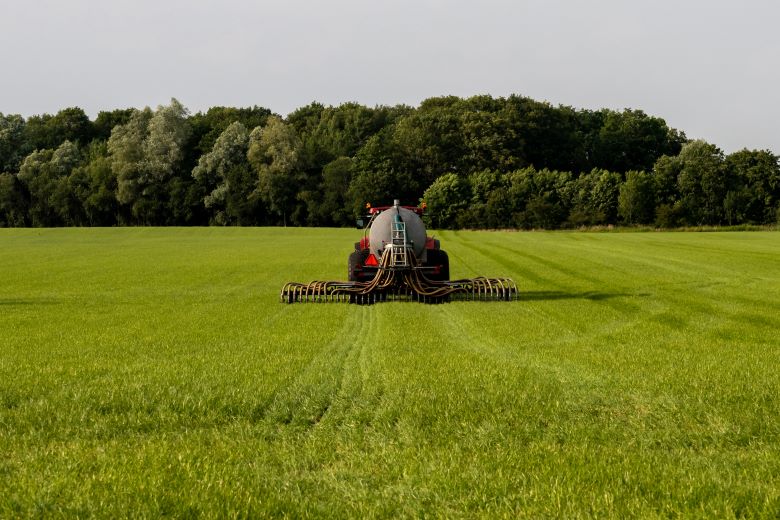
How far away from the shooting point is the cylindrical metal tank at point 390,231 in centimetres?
1911

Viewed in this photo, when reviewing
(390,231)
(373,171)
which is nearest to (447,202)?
(373,171)

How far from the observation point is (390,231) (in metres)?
19.0

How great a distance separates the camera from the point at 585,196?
7931 cm

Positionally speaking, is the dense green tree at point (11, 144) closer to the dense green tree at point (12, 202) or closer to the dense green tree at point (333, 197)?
the dense green tree at point (12, 202)

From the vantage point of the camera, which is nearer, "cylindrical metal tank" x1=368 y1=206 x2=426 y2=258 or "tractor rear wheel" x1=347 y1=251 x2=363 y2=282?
"cylindrical metal tank" x1=368 y1=206 x2=426 y2=258

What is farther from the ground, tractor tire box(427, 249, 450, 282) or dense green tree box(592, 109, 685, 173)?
dense green tree box(592, 109, 685, 173)

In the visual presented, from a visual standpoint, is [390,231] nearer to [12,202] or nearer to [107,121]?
[12,202]

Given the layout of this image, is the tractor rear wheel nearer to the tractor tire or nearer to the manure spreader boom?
the manure spreader boom

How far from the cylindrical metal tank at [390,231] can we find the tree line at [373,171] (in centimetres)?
5897

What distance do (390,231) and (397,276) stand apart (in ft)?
6.00

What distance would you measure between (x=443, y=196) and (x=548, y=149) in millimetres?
24855

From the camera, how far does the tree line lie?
79138mm

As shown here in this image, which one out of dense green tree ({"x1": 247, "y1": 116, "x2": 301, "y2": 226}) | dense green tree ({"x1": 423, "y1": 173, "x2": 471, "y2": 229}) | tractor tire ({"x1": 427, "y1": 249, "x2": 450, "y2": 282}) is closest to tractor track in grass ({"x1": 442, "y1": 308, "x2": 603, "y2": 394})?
tractor tire ({"x1": 427, "y1": 249, "x2": 450, "y2": 282})

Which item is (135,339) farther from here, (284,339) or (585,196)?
(585,196)
